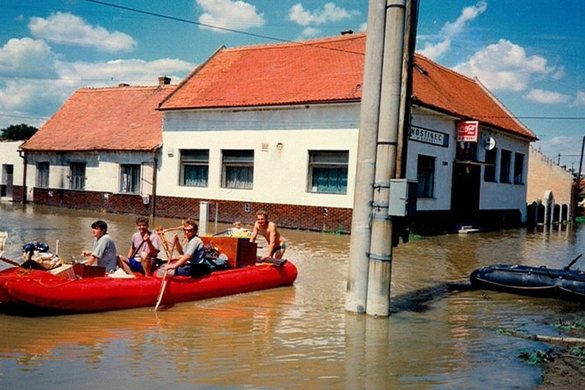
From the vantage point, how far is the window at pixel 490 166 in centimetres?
2764

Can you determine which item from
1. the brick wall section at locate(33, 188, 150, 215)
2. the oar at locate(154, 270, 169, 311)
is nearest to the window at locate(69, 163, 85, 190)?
the brick wall section at locate(33, 188, 150, 215)

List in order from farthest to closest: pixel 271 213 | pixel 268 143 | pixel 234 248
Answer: pixel 268 143, pixel 271 213, pixel 234 248

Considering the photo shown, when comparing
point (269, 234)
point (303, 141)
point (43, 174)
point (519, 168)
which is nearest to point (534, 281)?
point (269, 234)

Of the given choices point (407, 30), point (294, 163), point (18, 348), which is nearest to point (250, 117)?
point (294, 163)

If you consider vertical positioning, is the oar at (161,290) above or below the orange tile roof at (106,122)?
below

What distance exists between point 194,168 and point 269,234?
14.9m

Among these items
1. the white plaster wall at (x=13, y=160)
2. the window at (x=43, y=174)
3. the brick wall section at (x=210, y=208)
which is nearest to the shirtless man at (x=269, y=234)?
the brick wall section at (x=210, y=208)

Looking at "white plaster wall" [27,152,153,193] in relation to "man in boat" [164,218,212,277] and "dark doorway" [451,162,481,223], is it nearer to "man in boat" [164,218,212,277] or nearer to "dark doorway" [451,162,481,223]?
"dark doorway" [451,162,481,223]

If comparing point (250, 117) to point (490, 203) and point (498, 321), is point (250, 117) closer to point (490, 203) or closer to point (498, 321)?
point (490, 203)

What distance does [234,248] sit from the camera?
11359 mm

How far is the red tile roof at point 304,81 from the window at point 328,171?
196 cm

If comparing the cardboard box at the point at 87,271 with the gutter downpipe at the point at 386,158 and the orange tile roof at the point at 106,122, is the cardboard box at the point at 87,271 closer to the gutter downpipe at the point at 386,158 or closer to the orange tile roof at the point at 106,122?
the gutter downpipe at the point at 386,158

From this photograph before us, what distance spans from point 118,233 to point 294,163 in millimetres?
6970

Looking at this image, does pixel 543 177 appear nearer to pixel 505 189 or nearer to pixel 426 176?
pixel 505 189
